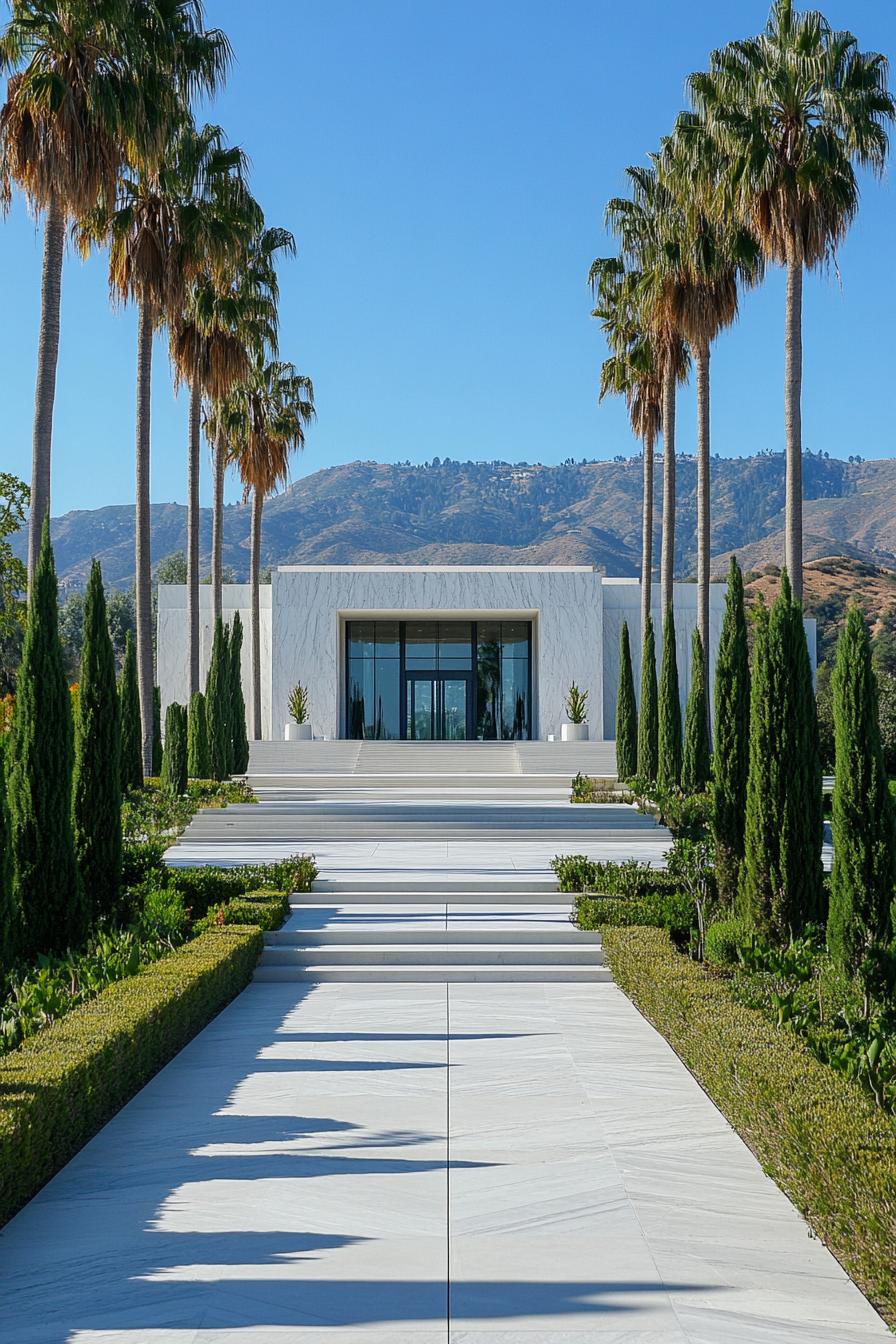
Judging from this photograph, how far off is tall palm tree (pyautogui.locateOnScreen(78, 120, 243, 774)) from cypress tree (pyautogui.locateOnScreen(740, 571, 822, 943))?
1338cm

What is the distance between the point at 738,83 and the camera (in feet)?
61.9

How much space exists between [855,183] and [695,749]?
31.8 feet

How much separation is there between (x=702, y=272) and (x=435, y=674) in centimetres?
2176

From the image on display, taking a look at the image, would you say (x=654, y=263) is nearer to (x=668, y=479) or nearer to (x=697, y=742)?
(x=668, y=479)

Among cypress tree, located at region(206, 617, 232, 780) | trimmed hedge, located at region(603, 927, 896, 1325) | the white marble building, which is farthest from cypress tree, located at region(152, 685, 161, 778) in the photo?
trimmed hedge, located at region(603, 927, 896, 1325)

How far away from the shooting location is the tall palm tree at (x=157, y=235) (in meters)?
20.7

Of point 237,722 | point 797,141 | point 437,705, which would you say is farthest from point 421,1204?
point 437,705

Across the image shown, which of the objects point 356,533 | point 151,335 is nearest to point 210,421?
point 151,335

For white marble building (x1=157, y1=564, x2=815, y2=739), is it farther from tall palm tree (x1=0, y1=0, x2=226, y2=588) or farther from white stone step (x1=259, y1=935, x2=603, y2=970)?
white stone step (x1=259, y1=935, x2=603, y2=970)

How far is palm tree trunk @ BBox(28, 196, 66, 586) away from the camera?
53.2ft

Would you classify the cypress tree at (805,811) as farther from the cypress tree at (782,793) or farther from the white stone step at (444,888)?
the white stone step at (444,888)

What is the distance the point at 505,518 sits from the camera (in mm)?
145625

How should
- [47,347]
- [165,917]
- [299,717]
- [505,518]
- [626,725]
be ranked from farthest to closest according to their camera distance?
[505,518], [299,717], [626,725], [47,347], [165,917]

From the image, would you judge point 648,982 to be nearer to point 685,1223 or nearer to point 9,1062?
point 685,1223
